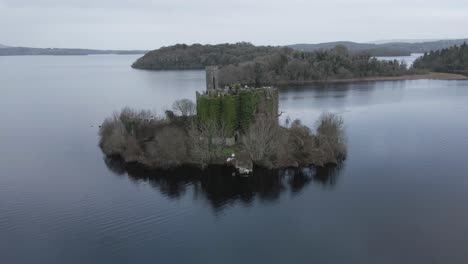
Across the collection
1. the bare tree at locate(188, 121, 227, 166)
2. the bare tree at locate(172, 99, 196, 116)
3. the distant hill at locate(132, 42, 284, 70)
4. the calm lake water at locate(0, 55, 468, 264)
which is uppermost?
the distant hill at locate(132, 42, 284, 70)

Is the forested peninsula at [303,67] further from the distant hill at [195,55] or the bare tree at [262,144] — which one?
the bare tree at [262,144]

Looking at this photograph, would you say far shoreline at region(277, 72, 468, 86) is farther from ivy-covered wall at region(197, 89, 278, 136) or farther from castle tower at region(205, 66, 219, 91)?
ivy-covered wall at region(197, 89, 278, 136)

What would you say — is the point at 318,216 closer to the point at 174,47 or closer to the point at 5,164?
the point at 5,164

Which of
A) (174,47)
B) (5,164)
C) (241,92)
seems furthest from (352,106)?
(174,47)

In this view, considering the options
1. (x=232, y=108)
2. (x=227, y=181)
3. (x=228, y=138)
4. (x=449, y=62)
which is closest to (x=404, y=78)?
(x=449, y=62)

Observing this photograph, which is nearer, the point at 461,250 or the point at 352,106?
the point at 461,250

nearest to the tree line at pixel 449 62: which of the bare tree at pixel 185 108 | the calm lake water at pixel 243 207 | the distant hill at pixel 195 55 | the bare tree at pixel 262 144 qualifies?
the distant hill at pixel 195 55

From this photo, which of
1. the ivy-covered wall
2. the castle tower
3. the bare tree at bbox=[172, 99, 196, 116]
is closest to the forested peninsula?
the bare tree at bbox=[172, 99, 196, 116]
